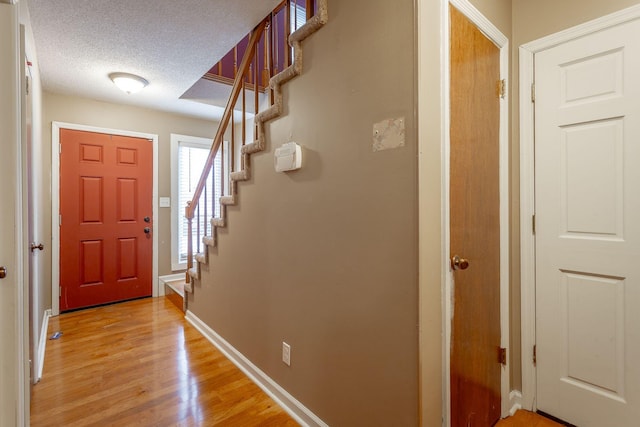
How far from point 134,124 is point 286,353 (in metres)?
3.44

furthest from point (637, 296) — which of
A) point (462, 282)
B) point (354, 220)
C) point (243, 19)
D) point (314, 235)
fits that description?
point (243, 19)

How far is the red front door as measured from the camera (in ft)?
10.8

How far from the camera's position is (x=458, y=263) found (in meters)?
1.26

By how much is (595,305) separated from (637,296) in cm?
16

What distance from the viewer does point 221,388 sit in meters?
1.96

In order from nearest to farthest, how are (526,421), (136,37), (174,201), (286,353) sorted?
(526,421)
(286,353)
(136,37)
(174,201)

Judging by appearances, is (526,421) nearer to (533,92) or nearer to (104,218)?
(533,92)

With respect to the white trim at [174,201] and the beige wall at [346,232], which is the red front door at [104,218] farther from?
the beige wall at [346,232]

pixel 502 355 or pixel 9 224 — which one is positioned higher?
pixel 9 224

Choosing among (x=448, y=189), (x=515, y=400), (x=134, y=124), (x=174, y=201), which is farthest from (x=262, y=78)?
(x=515, y=400)

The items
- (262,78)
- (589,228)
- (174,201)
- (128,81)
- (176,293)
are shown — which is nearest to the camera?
(589,228)

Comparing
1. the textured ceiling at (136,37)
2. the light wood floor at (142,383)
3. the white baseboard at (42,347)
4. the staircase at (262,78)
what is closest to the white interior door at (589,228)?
the staircase at (262,78)

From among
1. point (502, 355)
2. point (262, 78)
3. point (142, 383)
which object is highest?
point (262, 78)

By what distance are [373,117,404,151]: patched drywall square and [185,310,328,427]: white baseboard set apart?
1.36 m
